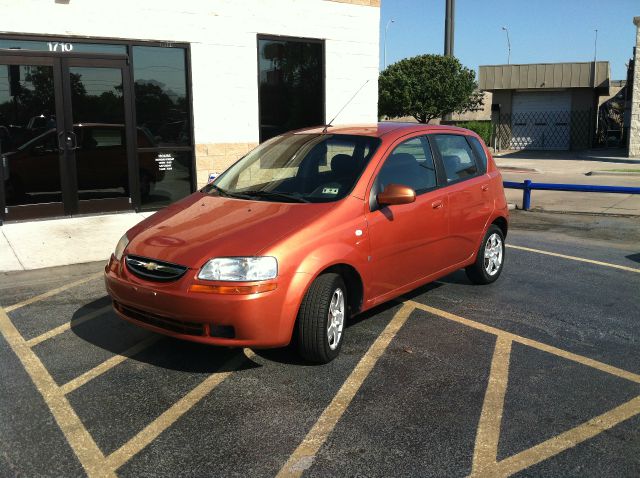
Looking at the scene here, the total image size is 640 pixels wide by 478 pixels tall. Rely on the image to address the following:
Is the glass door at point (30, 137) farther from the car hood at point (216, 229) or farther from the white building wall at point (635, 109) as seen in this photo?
the white building wall at point (635, 109)

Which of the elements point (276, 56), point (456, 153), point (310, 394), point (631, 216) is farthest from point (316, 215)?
point (631, 216)

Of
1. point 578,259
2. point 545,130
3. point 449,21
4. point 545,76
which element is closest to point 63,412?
point 578,259

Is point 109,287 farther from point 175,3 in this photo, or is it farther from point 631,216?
point 631,216

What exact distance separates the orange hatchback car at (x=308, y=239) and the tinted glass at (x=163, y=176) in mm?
5526

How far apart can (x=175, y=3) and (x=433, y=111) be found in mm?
35314

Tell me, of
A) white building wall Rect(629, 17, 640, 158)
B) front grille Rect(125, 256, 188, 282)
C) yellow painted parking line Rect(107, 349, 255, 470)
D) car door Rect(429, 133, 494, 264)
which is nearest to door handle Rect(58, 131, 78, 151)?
front grille Rect(125, 256, 188, 282)

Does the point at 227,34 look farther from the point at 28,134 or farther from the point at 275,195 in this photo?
the point at 275,195

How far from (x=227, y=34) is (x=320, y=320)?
834 centimetres

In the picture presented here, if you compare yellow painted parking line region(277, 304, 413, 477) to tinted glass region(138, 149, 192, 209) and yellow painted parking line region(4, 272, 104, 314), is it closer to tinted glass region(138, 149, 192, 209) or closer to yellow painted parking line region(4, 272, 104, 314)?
yellow painted parking line region(4, 272, 104, 314)

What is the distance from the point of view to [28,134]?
9.82m

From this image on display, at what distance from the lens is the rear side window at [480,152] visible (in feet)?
21.3

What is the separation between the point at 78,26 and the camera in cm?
999

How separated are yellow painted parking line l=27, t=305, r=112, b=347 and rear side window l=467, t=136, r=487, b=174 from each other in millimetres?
3828

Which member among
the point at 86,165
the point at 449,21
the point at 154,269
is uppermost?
the point at 449,21
